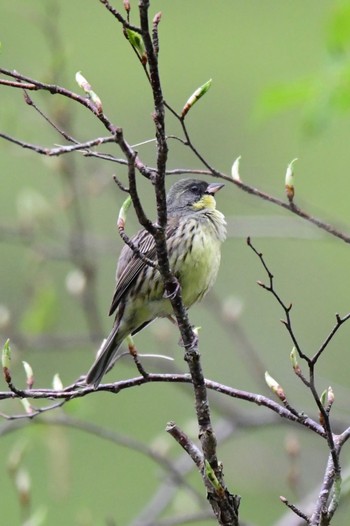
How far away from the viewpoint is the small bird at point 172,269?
4.90 metres

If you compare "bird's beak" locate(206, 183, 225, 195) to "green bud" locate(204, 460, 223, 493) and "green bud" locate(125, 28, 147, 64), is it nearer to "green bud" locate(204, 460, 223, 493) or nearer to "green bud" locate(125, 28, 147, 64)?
"green bud" locate(204, 460, 223, 493)

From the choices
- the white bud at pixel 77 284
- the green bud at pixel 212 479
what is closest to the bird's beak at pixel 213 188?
the white bud at pixel 77 284

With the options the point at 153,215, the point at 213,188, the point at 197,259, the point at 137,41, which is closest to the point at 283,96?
the point at 197,259

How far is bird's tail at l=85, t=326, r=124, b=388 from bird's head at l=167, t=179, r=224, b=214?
0.68m

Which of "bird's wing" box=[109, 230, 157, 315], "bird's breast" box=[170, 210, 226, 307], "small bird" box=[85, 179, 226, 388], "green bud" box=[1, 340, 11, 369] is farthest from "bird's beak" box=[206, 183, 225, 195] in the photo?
"green bud" box=[1, 340, 11, 369]

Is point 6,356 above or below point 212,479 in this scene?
above

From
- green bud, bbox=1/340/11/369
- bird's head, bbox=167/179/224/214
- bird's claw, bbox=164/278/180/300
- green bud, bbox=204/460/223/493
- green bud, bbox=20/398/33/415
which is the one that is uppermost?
bird's head, bbox=167/179/224/214

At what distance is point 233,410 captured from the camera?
6.20 m

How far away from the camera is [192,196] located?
212 inches

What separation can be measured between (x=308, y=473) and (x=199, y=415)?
492 cm

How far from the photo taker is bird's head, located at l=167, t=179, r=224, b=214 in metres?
5.31

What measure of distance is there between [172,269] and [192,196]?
60cm

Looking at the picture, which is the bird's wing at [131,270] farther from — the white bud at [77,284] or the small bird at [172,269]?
the white bud at [77,284]

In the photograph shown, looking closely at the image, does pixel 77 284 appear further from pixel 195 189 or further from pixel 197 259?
pixel 197 259
